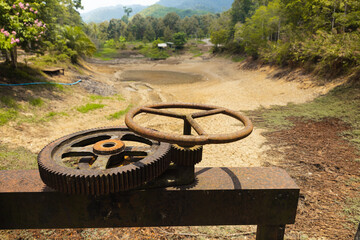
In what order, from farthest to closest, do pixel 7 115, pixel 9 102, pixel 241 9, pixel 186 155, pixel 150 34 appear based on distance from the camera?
pixel 150 34 → pixel 241 9 → pixel 9 102 → pixel 7 115 → pixel 186 155

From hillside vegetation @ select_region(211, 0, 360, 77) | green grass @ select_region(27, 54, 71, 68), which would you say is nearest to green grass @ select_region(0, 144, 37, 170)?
green grass @ select_region(27, 54, 71, 68)

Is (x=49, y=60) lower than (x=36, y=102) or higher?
higher

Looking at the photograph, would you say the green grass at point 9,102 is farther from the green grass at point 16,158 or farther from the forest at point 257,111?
the green grass at point 16,158

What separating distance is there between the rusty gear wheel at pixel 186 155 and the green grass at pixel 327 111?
21.3ft

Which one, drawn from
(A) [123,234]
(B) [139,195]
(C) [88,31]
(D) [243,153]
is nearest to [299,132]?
(D) [243,153]

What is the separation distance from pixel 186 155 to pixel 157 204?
1.53 feet

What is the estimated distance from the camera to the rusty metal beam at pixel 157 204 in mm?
1827

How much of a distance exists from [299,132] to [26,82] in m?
11.3

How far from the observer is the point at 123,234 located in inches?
123

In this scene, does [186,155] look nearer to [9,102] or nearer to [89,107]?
[9,102]

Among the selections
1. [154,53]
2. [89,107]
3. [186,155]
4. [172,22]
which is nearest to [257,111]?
[89,107]

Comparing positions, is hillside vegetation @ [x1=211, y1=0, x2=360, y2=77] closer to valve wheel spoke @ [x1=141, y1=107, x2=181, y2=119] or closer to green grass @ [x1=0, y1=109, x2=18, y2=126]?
valve wheel spoke @ [x1=141, y1=107, x2=181, y2=119]

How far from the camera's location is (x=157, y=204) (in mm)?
1898

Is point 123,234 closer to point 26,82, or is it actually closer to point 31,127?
point 31,127
